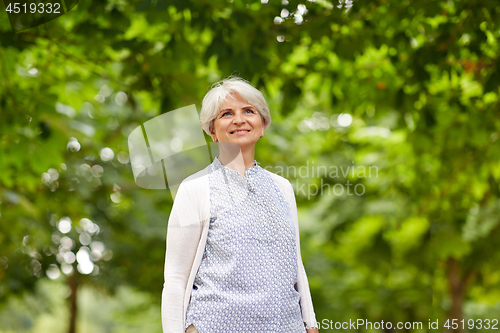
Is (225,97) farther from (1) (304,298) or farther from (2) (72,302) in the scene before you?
(2) (72,302)

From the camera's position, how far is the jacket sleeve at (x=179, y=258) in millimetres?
1598

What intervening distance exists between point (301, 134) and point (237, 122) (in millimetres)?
6063

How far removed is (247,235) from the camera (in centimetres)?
161

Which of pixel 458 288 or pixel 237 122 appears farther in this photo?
pixel 458 288

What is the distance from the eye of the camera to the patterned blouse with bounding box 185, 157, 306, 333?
5.15 ft

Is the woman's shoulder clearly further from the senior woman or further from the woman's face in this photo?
the woman's face

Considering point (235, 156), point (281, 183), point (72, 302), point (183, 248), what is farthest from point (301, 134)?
point (183, 248)

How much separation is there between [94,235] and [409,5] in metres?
5.84

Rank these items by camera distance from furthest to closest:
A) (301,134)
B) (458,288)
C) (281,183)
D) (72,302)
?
1. (72,302)
2. (458,288)
3. (301,134)
4. (281,183)

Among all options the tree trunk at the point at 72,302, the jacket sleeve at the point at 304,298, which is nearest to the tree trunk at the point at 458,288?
the tree trunk at the point at 72,302

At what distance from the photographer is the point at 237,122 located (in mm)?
1696

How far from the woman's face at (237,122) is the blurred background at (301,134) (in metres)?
1.42

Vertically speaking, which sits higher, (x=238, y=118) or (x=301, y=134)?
(x=238, y=118)

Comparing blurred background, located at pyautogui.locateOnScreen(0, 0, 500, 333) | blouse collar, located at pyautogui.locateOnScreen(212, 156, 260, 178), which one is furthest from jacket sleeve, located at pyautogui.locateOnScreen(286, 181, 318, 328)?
blurred background, located at pyautogui.locateOnScreen(0, 0, 500, 333)
